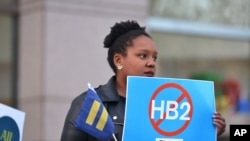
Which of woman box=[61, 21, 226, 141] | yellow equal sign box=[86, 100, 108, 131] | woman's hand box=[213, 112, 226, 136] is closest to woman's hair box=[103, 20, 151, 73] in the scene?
woman box=[61, 21, 226, 141]

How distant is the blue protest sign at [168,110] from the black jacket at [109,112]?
0.12 m

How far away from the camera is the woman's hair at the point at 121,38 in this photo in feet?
15.6

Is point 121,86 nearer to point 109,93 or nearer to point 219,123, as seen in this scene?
point 109,93

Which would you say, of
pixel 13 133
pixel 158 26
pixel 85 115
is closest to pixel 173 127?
pixel 85 115

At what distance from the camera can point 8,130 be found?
488 centimetres

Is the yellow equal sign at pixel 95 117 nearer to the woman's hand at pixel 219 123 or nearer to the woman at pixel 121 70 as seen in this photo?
the woman at pixel 121 70

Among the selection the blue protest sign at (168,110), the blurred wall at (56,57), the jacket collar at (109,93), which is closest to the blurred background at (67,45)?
the blurred wall at (56,57)

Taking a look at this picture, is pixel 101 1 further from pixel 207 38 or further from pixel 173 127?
pixel 173 127

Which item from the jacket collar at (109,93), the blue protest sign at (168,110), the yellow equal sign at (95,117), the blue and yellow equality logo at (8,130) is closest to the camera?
the yellow equal sign at (95,117)

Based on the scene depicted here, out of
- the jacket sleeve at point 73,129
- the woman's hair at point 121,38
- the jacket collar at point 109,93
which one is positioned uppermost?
the woman's hair at point 121,38

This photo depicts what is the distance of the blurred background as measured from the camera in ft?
31.4

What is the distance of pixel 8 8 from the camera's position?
Answer: 32.6 feet

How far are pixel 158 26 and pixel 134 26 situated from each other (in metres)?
5.94

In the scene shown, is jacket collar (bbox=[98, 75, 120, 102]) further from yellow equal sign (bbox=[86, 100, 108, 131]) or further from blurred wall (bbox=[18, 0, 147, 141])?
blurred wall (bbox=[18, 0, 147, 141])
